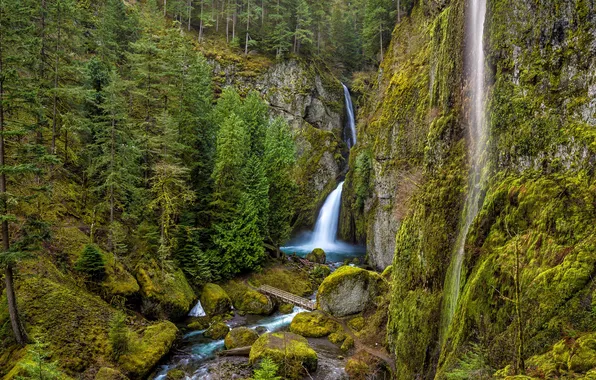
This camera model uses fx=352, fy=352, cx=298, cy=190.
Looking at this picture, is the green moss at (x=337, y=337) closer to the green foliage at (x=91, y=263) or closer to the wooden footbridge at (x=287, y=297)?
the wooden footbridge at (x=287, y=297)

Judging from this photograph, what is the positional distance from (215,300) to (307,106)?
3284 cm

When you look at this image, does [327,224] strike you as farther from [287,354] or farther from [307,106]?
[287,354]

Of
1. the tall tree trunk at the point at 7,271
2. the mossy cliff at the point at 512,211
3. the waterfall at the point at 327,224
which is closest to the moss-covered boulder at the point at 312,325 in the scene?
the mossy cliff at the point at 512,211

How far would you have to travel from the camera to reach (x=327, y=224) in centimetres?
3941

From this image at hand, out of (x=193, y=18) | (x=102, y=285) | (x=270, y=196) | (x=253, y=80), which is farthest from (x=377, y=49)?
(x=102, y=285)

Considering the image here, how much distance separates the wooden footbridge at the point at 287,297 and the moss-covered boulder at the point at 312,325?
→ 118cm

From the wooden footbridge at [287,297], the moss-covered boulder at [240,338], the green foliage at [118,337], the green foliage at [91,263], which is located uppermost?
the green foliage at [91,263]

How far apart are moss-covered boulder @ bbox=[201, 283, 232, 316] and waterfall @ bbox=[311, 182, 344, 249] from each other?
1774 centimetres

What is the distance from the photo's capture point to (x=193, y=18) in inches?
2207

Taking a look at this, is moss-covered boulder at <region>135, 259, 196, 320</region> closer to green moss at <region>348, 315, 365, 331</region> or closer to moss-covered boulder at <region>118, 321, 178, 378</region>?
moss-covered boulder at <region>118, 321, 178, 378</region>

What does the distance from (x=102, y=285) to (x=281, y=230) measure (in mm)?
14326

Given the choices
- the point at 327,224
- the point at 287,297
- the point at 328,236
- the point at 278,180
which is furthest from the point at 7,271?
the point at 327,224

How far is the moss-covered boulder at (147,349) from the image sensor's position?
14.1 m

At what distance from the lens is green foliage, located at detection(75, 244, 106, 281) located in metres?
16.6
